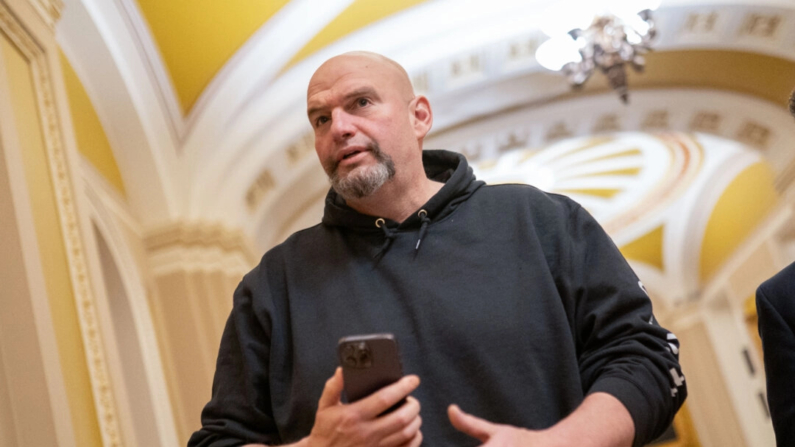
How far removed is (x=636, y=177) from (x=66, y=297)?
12.6 metres

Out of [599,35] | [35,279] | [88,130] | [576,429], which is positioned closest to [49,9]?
[35,279]

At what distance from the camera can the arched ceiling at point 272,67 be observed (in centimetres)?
638

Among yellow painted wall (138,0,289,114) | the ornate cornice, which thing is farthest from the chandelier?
the ornate cornice

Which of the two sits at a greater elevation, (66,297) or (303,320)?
(66,297)

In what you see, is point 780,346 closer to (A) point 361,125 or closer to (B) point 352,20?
(A) point 361,125

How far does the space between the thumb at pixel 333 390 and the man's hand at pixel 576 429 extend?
194mm

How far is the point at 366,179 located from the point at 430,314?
1.18ft

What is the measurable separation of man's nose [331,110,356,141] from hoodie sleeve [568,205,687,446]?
54cm

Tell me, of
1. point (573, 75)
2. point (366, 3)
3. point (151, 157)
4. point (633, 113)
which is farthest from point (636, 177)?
point (151, 157)

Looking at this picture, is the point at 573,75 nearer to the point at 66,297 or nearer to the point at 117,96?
the point at 117,96

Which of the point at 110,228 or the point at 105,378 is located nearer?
the point at 105,378

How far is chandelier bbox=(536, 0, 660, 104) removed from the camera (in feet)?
22.9

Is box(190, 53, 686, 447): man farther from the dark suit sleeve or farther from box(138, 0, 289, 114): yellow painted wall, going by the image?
box(138, 0, 289, 114): yellow painted wall

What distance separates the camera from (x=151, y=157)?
689 cm
